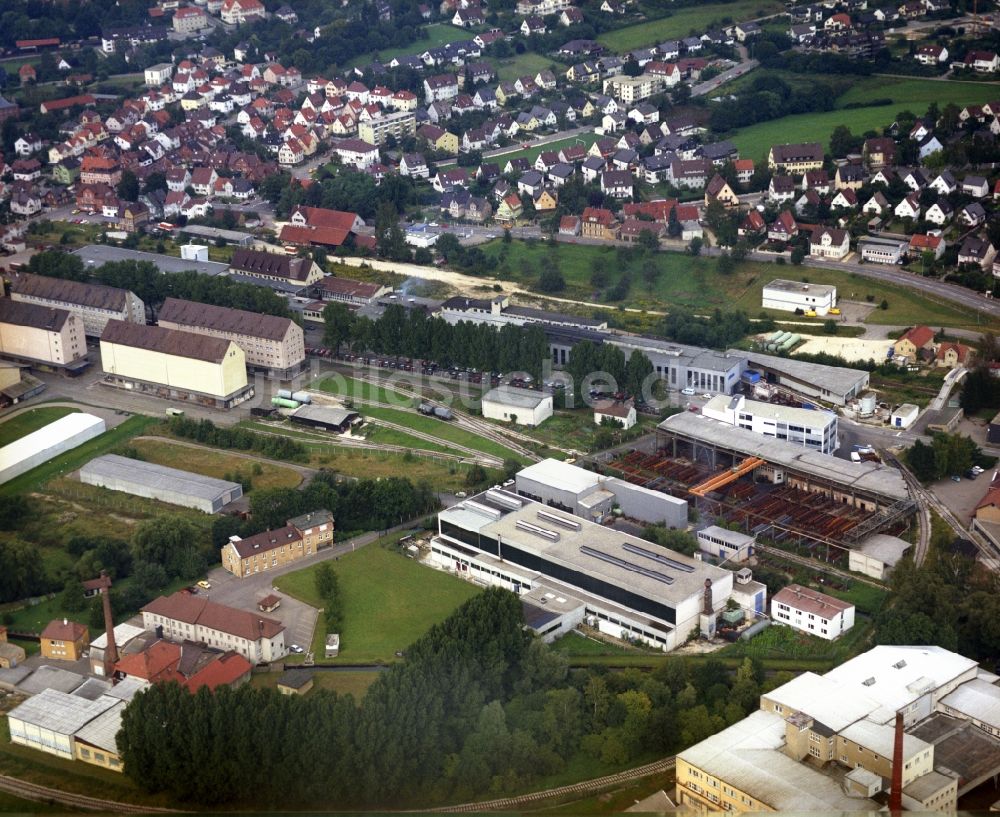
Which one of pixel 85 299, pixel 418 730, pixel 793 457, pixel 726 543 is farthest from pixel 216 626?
pixel 85 299

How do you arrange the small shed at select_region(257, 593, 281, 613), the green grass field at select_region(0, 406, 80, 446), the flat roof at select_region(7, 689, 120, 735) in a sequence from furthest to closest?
the green grass field at select_region(0, 406, 80, 446), the small shed at select_region(257, 593, 281, 613), the flat roof at select_region(7, 689, 120, 735)

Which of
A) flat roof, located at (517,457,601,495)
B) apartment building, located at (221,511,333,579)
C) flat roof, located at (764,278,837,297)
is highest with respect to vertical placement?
flat roof, located at (764,278,837,297)

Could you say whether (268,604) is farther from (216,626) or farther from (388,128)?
(388,128)

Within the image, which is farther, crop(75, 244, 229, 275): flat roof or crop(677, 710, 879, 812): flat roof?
crop(75, 244, 229, 275): flat roof

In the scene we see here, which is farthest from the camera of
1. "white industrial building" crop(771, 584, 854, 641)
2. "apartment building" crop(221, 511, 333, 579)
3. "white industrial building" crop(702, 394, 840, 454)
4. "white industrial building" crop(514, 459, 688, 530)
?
"white industrial building" crop(702, 394, 840, 454)

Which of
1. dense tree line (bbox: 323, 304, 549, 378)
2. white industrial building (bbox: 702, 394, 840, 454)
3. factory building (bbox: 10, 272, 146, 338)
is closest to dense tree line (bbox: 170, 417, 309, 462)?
dense tree line (bbox: 323, 304, 549, 378)

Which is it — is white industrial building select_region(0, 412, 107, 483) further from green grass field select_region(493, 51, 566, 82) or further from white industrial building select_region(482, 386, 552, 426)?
green grass field select_region(493, 51, 566, 82)

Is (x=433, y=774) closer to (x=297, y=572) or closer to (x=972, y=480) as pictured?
(x=297, y=572)
